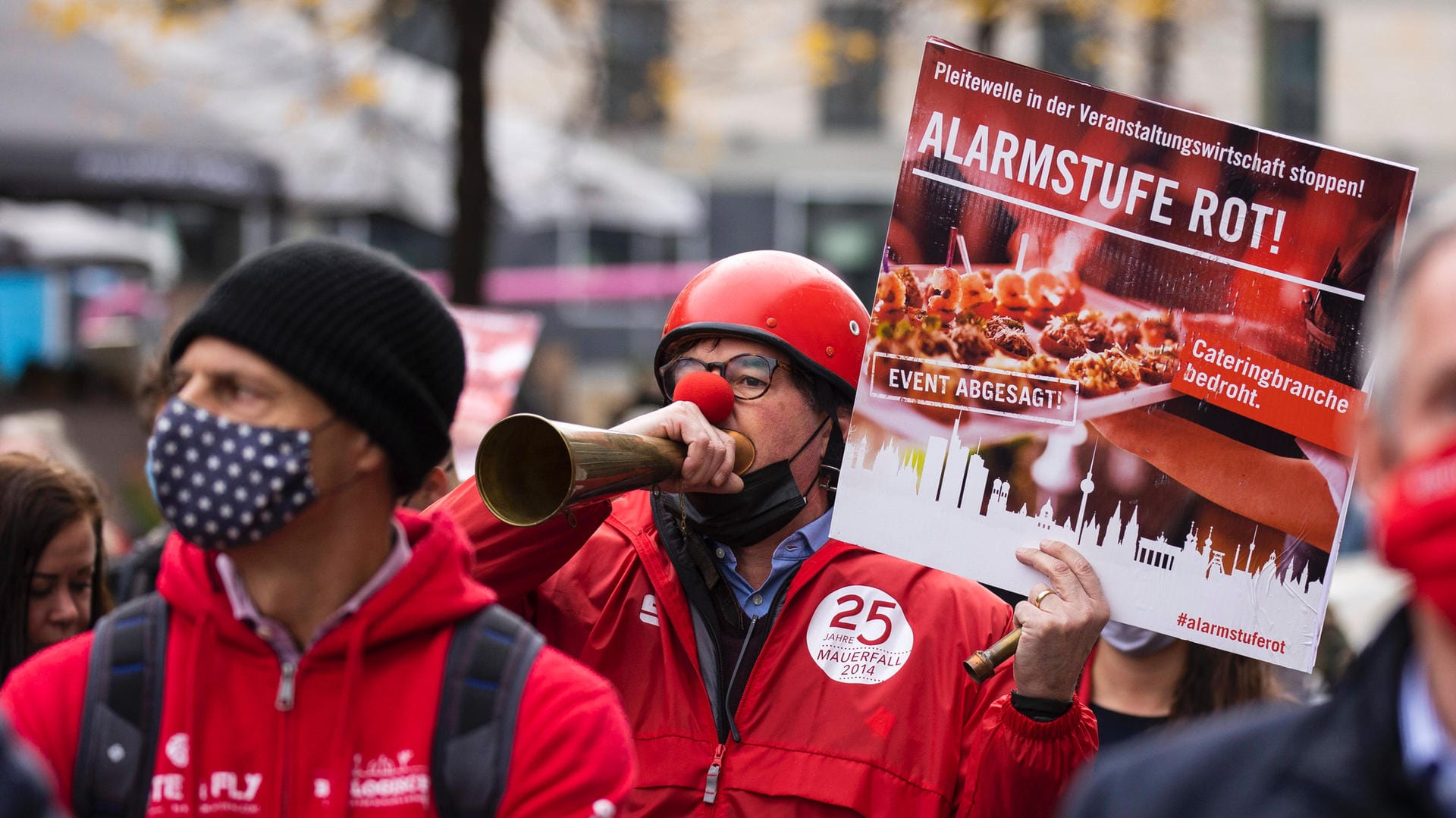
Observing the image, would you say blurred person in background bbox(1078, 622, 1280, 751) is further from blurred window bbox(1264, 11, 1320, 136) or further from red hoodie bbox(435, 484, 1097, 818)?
blurred window bbox(1264, 11, 1320, 136)

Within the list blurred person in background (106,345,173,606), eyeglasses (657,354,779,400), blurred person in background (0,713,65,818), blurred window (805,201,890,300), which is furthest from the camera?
blurred window (805,201,890,300)

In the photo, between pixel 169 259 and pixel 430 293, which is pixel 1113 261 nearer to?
pixel 430 293

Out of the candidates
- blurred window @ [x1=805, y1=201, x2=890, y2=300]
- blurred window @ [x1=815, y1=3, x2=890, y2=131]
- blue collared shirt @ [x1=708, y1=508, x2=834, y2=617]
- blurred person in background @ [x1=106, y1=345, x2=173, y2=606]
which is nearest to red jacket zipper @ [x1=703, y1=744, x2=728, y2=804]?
blue collared shirt @ [x1=708, y1=508, x2=834, y2=617]

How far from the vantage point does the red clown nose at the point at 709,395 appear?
326 cm

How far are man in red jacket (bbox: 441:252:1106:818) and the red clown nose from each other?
0.17 ft

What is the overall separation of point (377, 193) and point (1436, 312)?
889 cm

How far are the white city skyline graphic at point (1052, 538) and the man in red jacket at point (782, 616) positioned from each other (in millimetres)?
41

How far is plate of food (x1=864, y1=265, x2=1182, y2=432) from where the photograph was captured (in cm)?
281

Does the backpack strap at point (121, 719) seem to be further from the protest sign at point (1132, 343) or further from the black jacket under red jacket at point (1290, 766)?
the protest sign at point (1132, 343)

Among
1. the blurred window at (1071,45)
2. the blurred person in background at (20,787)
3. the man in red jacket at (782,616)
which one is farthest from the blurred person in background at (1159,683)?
the blurred window at (1071,45)

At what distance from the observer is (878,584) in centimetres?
321

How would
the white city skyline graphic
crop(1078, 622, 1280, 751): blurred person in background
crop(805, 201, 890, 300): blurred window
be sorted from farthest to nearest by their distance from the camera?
crop(805, 201, 890, 300): blurred window → crop(1078, 622, 1280, 751): blurred person in background → the white city skyline graphic

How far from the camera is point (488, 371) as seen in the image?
5938 mm

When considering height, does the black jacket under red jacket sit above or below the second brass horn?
above
